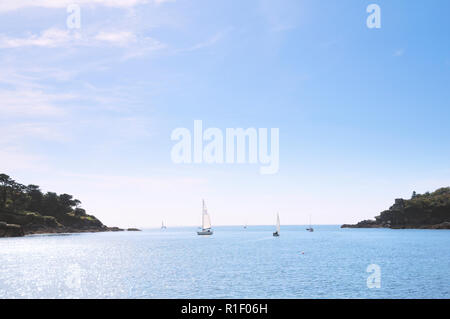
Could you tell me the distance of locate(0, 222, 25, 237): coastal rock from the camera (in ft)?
613

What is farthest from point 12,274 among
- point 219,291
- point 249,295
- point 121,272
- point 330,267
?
point 330,267

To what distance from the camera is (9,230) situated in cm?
19050

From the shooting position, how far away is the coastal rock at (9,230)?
186812 mm
